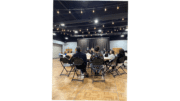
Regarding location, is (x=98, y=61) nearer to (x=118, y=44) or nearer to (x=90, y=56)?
(x=90, y=56)

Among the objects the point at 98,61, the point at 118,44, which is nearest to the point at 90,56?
the point at 98,61

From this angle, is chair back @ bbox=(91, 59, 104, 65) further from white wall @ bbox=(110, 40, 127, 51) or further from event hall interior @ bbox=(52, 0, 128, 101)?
white wall @ bbox=(110, 40, 127, 51)

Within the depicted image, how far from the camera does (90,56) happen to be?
3.45 meters

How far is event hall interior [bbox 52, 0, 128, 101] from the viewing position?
2.08 metres

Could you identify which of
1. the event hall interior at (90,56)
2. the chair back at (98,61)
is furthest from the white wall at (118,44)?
the chair back at (98,61)

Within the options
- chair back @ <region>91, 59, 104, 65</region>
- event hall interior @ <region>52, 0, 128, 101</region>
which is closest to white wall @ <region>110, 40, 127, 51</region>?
event hall interior @ <region>52, 0, 128, 101</region>
